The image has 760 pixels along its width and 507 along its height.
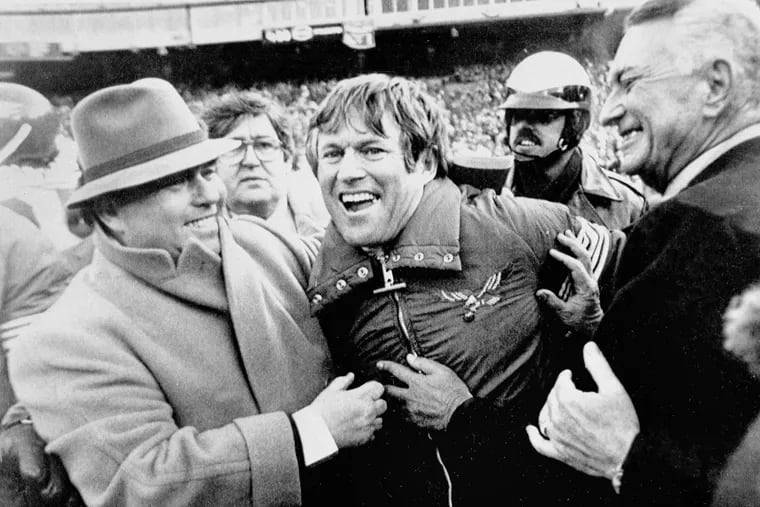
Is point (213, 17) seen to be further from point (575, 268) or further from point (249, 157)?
point (575, 268)

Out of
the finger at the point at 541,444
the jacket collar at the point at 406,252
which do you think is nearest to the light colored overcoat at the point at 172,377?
the jacket collar at the point at 406,252

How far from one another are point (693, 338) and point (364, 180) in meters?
0.77

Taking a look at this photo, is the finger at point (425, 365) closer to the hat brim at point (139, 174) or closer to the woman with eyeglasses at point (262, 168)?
the woman with eyeglasses at point (262, 168)

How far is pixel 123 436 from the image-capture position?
1284 millimetres

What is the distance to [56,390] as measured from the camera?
1294 mm

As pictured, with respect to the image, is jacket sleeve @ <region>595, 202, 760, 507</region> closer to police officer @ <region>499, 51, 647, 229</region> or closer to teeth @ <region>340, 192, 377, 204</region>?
police officer @ <region>499, 51, 647, 229</region>

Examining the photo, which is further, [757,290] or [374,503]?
[374,503]

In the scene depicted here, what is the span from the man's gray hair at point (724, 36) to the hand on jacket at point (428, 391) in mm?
820

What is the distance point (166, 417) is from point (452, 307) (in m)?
0.67

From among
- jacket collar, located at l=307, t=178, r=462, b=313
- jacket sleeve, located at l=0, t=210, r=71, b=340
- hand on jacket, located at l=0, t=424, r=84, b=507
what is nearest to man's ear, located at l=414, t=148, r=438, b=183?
jacket collar, located at l=307, t=178, r=462, b=313

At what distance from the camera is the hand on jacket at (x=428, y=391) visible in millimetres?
1528

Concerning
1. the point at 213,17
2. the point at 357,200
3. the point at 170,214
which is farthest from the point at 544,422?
the point at 213,17

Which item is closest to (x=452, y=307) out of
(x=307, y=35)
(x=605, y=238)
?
(x=605, y=238)

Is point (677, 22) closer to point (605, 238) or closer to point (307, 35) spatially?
point (605, 238)
